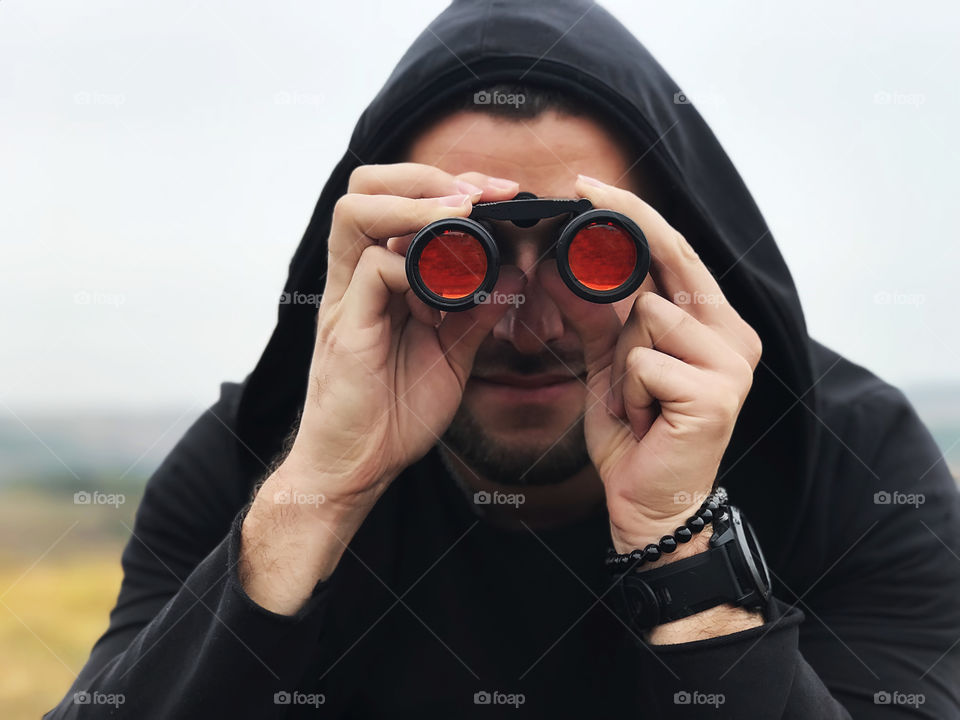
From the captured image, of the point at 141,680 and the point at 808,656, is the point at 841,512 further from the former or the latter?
the point at 141,680

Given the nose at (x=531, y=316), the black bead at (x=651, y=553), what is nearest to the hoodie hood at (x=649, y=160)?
the nose at (x=531, y=316)

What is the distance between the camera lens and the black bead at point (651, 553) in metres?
1.84

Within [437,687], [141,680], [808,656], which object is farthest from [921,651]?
[141,680]

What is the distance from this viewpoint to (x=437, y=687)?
2219 mm

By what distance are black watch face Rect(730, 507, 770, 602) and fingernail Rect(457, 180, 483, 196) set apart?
2.84 feet

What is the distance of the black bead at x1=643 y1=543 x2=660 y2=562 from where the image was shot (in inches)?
72.3

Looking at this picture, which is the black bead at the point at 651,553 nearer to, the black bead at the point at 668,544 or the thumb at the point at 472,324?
the black bead at the point at 668,544

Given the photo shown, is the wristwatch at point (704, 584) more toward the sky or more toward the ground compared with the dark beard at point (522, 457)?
more toward the ground

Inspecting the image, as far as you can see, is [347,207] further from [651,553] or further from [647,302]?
[651,553]

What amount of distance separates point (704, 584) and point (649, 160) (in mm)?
987

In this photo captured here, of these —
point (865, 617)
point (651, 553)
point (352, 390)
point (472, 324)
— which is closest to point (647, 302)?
point (472, 324)

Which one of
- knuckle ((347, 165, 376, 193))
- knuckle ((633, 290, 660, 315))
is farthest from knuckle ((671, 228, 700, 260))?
knuckle ((347, 165, 376, 193))

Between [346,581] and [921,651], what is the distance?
1.40 meters

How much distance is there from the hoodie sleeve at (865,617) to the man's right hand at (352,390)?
28.8 inches
